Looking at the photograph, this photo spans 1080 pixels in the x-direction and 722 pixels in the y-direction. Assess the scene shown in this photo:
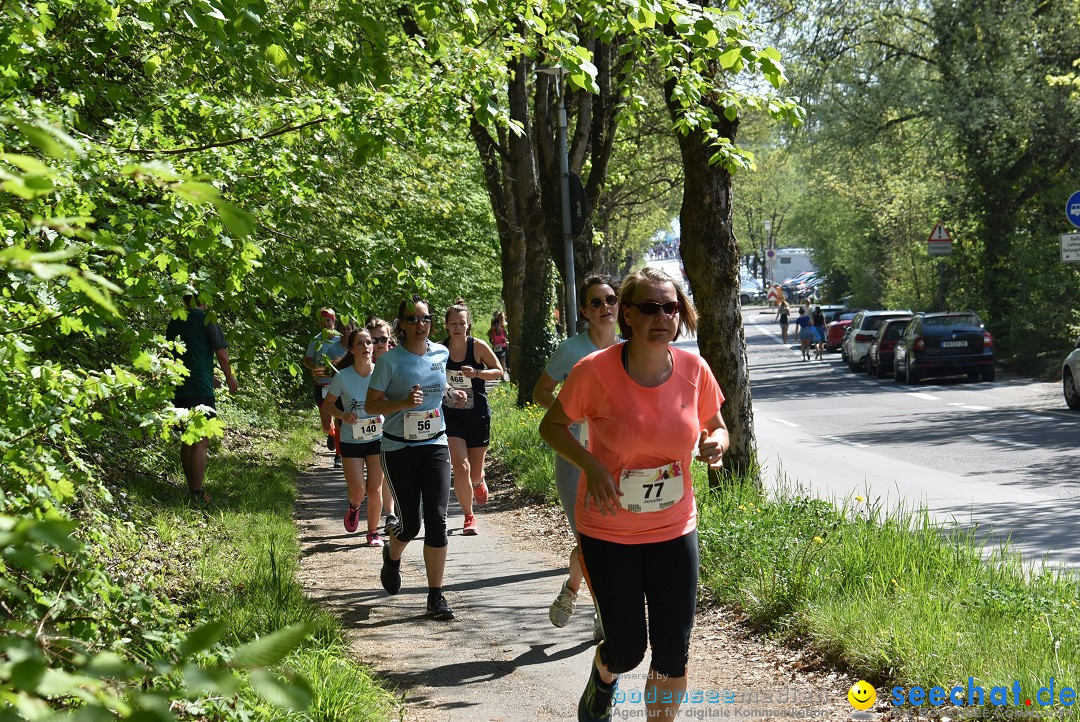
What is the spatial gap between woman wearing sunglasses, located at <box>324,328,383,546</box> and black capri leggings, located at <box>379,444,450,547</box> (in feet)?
8.41

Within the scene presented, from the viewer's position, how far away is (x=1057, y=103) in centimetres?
2888

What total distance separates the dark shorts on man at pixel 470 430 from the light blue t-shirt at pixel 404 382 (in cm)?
264

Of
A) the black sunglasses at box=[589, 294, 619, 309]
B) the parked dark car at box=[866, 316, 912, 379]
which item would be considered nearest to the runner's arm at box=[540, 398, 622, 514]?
the black sunglasses at box=[589, 294, 619, 309]

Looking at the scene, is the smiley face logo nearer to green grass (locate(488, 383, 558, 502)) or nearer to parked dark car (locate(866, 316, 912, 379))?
green grass (locate(488, 383, 558, 502))

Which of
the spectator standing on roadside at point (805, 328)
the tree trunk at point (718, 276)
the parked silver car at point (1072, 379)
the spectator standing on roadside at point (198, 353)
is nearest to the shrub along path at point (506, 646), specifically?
the spectator standing on roadside at point (198, 353)

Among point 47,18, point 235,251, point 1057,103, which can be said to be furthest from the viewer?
point 1057,103

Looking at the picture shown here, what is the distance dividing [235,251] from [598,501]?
8.38 ft

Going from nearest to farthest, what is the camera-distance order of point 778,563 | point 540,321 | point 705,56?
point 778,563
point 705,56
point 540,321

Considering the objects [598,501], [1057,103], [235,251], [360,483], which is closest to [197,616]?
[235,251]

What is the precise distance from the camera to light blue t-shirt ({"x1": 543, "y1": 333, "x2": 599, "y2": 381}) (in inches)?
263

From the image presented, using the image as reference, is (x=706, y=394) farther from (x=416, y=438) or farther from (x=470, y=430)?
(x=470, y=430)

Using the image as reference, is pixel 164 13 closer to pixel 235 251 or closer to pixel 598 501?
pixel 235 251

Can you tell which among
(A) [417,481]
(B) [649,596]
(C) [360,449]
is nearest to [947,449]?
(C) [360,449]

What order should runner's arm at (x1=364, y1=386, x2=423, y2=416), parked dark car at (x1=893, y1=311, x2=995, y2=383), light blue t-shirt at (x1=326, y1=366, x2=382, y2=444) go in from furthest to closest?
parked dark car at (x1=893, y1=311, x2=995, y2=383) < light blue t-shirt at (x1=326, y1=366, x2=382, y2=444) < runner's arm at (x1=364, y1=386, x2=423, y2=416)
